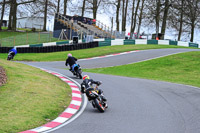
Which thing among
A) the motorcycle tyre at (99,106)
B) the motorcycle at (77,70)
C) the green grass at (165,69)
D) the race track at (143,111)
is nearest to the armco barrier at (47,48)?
the green grass at (165,69)

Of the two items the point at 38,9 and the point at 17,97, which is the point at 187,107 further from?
Result: the point at 38,9

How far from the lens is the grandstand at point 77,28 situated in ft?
148

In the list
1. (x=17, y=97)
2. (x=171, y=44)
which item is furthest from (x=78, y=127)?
(x=171, y=44)

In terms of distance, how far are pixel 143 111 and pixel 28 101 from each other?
151 inches

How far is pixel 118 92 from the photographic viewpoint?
14.0 m

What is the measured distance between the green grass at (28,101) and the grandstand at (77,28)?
93.6 ft

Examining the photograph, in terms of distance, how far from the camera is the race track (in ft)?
27.6

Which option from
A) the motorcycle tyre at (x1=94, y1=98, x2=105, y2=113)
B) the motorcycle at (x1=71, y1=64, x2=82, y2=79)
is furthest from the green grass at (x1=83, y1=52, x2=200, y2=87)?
the motorcycle tyre at (x1=94, y1=98, x2=105, y2=113)

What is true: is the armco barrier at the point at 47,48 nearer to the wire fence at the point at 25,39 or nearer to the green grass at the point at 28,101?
the wire fence at the point at 25,39

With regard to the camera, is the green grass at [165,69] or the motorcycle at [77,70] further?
the green grass at [165,69]

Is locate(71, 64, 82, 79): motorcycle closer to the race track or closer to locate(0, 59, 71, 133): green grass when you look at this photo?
the race track

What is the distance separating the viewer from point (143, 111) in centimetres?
1046

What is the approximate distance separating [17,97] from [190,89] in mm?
8182

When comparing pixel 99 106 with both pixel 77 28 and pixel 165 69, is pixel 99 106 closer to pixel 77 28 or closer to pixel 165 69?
pixel 165 69
